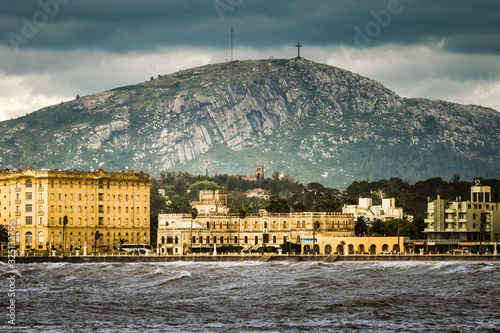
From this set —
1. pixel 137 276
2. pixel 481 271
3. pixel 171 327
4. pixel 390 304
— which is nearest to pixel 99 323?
pixel 171 327

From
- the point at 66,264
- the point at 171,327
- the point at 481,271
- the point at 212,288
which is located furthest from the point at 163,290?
the point at 66,264

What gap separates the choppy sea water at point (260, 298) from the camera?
3772 inches

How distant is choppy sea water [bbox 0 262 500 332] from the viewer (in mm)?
95812

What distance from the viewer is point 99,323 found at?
97250 mm

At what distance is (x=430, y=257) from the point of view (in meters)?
197

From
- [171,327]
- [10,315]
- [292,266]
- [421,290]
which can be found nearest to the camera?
[171,327]

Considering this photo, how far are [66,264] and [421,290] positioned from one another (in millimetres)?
87044

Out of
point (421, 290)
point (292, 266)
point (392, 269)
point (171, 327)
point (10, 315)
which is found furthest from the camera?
point (292, 266)

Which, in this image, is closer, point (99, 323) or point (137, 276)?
point (99, 323)

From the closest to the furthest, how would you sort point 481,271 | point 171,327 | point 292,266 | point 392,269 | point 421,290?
point 171,327 < point 421,290 < point 481,271 < point 392,269 < point 292,266

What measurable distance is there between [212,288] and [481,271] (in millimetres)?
45676

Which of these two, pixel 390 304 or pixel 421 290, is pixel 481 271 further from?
pixel 390 304

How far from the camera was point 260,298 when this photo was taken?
400 ft

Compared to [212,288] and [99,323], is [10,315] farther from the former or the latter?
[212,288]
